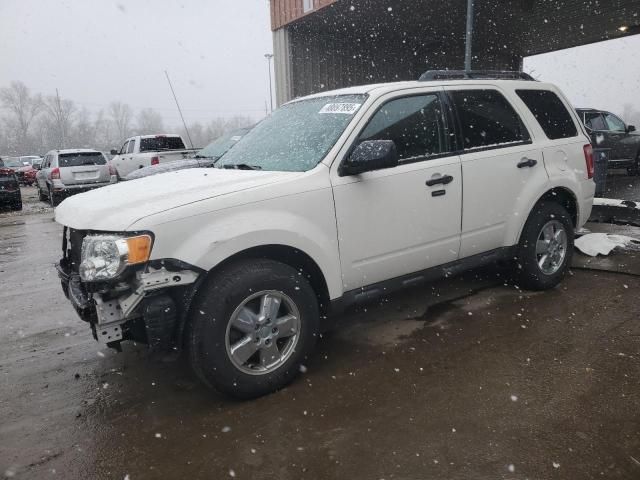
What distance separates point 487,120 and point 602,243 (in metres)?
2.93

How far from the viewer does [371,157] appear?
3143mm

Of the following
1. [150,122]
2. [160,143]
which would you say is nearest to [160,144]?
[160,143]

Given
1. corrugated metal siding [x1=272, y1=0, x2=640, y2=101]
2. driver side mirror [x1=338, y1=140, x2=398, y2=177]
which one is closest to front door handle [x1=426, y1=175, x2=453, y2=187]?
driver side mirror [x1=338, y1=140, x2=398, y2=177]

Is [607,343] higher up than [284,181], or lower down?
lower down

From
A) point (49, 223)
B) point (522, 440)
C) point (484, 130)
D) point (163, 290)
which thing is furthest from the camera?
point (49, 223)

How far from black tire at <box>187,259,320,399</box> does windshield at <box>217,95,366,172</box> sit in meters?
0.78

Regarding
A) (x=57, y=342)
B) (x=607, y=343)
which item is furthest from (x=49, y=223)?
(x=607, y=343)

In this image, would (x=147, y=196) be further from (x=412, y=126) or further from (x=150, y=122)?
(x=150, y=122)

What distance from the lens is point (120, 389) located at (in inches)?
127

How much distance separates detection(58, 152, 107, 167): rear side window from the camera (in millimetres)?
14836

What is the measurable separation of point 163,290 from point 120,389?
1001 mm

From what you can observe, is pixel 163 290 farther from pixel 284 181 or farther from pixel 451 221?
pixel 451 221

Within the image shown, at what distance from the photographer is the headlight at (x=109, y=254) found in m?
2.59

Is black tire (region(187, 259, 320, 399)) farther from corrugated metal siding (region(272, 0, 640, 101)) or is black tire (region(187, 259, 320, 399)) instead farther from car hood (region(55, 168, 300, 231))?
corrugated metal siding (region(272, 0, 640, 101))
